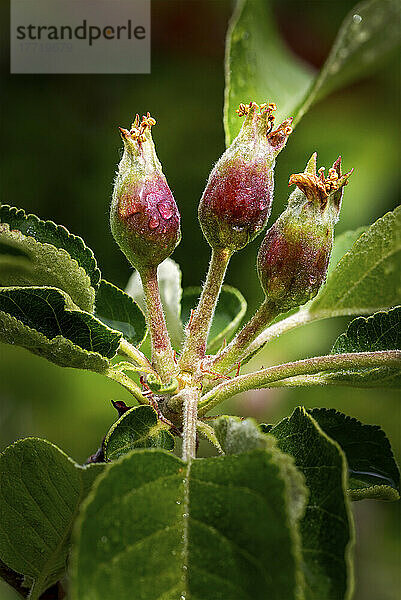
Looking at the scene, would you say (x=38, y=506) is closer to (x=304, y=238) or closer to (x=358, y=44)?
(x=304, y=238)

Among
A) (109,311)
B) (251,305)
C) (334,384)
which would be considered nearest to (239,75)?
(109,311)

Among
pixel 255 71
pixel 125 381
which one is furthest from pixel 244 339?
pixel 255 71

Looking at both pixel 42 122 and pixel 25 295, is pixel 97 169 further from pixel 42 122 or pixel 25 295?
pixel 25 295

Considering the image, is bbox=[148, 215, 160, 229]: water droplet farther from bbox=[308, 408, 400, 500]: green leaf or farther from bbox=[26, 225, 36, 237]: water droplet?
bbox=[308, 408, 400, 500]: green leaf

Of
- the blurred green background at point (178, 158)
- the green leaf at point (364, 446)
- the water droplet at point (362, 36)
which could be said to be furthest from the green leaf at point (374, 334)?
the blurred green background at point (178, 158)

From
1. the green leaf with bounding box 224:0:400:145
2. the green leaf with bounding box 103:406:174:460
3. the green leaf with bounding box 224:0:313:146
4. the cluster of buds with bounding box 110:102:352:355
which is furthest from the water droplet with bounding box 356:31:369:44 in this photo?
the green leaf with bounding box 103:406:174:460
